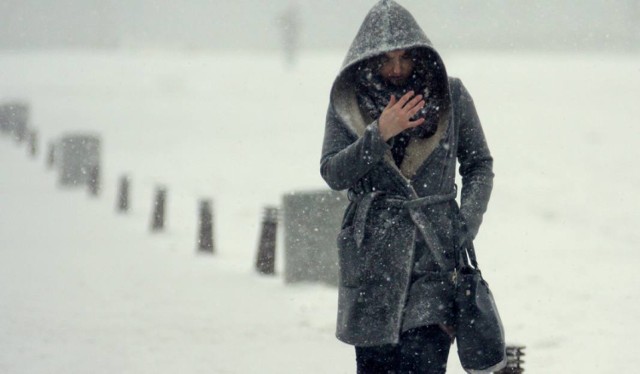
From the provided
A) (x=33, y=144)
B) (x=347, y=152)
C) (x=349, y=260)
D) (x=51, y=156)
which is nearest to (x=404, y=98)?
(x=347, y=152)

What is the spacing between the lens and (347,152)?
3.87 meters

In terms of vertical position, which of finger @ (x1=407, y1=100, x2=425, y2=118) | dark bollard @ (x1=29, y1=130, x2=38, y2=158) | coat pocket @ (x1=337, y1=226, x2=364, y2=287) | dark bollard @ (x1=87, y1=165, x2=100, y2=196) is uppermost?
finger @ (x1=407, y1=100, x2=425, y2=118)

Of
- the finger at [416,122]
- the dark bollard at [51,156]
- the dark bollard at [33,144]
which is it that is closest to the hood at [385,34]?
the finger at [416,122]

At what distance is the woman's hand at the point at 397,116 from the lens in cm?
377

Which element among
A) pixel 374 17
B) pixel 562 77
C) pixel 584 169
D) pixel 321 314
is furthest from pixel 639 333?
pixel 562 77

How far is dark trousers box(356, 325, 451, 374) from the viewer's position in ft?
12.6

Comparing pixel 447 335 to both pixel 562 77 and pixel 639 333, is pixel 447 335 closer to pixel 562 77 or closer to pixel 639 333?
pixel 639 333

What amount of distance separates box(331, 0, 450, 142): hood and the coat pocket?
0.41 m

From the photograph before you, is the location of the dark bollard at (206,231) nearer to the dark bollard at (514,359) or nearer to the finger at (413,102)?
the dark bollard at (514,359)

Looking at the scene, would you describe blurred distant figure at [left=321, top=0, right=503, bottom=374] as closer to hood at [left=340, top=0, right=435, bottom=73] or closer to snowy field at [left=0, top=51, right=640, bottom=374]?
hood at [left=340, top=0, right=435, bottom=73]

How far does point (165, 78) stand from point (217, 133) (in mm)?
18106

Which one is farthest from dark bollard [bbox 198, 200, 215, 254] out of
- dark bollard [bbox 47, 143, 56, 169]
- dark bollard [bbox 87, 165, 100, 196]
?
dark bollard [bbox 47, 143, 56, 169]

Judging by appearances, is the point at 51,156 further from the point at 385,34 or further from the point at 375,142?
the point at 375,142

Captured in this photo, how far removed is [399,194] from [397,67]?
1.63ft
